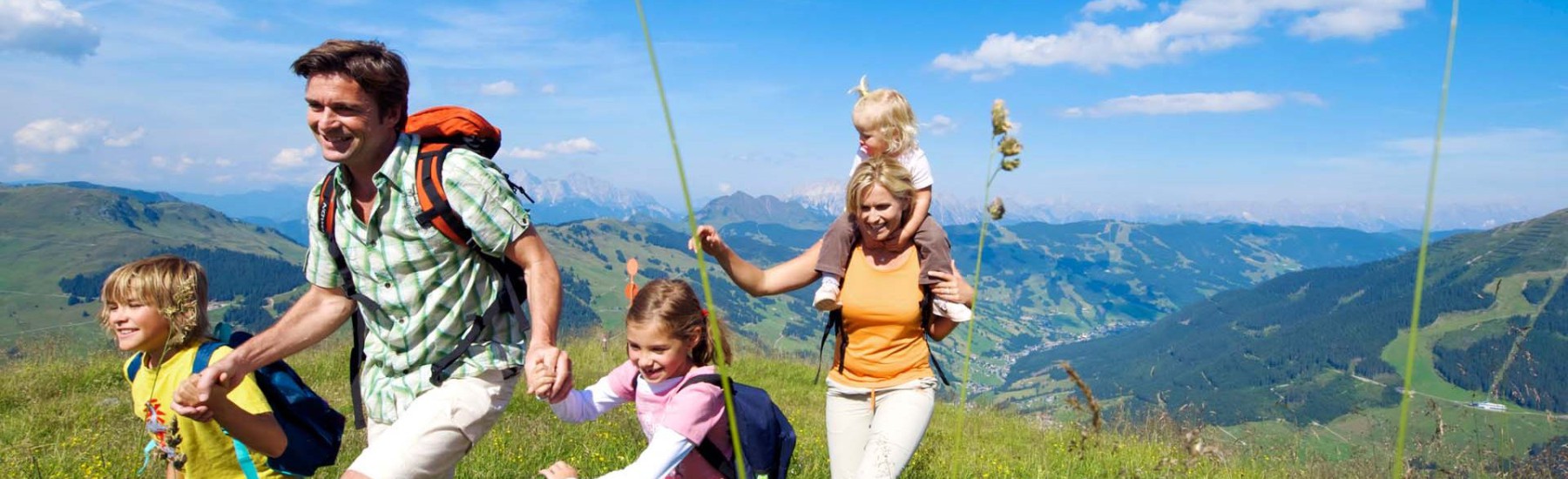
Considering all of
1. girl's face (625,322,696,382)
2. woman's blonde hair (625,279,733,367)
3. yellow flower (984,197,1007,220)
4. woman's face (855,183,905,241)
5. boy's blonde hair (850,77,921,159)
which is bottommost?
girl's face (625,322,696,382)

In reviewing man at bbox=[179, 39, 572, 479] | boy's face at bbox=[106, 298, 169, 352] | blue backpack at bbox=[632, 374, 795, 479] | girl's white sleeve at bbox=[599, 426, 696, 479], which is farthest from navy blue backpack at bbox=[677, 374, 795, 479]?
boy's face at bbox=[106, 298, 169, 352]

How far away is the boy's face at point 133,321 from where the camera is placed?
3.69 metres

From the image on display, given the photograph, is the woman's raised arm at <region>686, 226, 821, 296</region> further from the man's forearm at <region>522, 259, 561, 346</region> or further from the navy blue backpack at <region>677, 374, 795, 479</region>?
the man's forearm at <region>522, 259, 561, 346</region>

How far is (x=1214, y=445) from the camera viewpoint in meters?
3.88

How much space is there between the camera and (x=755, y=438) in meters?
3.78

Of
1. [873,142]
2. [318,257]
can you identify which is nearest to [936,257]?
[873,142]

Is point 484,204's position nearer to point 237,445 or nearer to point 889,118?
point 237,445

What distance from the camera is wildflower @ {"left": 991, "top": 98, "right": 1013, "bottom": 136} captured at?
1.94 meters

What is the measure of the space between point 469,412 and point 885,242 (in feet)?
7.27

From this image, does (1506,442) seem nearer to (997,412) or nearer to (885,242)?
(885,242)

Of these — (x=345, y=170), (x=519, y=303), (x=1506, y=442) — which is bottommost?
(x=1506, y=442)

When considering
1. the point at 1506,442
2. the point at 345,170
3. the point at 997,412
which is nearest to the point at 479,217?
the point at 345,170

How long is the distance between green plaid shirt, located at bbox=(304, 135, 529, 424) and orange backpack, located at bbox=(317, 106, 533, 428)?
35 mm

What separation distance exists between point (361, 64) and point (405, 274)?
2.58 feet
